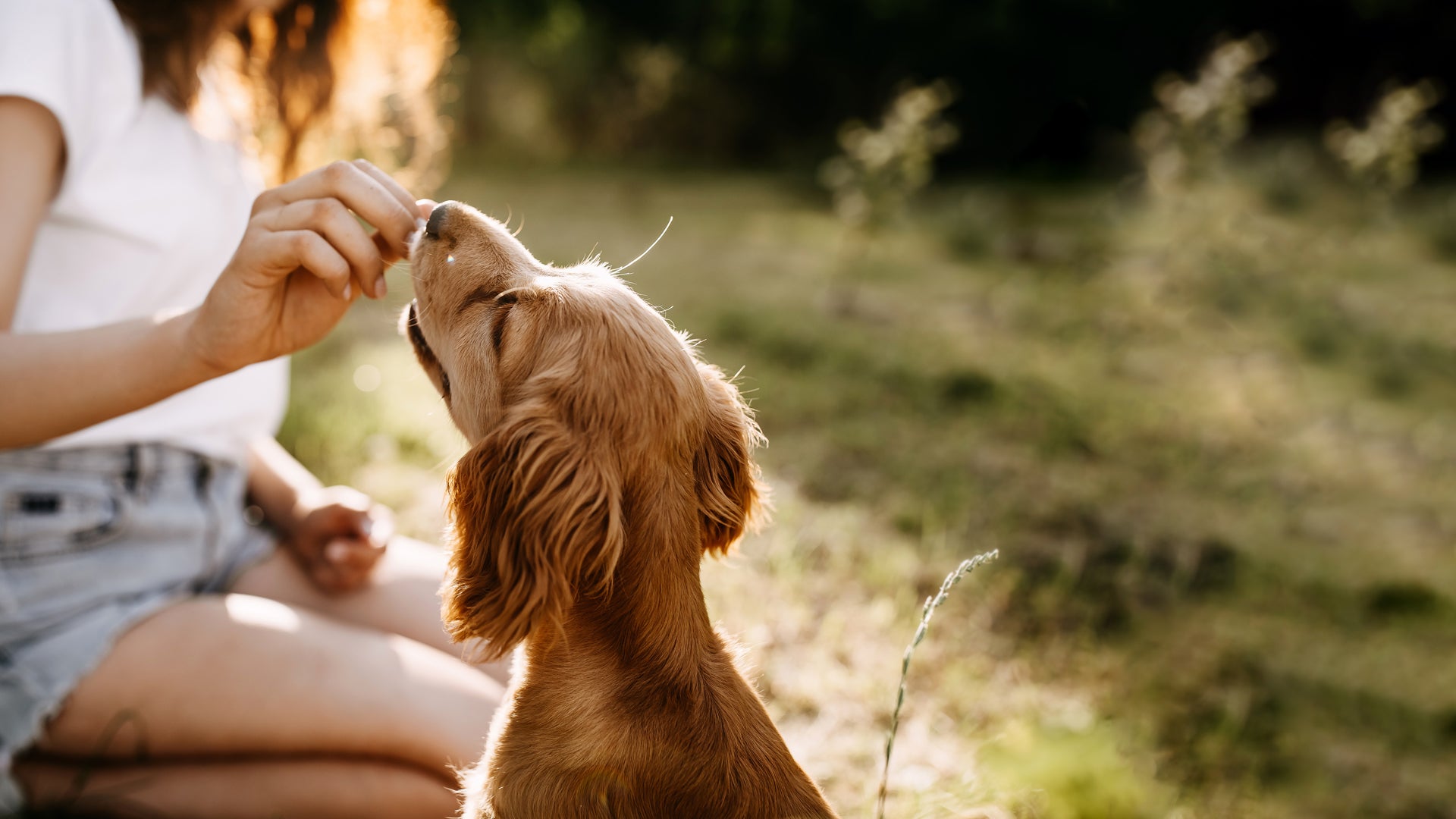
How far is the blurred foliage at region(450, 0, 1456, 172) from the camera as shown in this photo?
13.1 m

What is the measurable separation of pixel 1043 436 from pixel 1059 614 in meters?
1.95

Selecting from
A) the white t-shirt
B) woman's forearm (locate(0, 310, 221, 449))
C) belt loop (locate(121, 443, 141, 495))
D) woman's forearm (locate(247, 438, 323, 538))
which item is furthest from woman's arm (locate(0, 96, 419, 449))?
woman's forearm (locate(247, 438, 323, 538))

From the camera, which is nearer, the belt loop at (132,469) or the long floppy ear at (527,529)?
the long floppy ear at (527,529)

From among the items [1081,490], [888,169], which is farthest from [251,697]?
[888,169]

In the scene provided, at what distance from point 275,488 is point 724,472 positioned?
153 centimetres

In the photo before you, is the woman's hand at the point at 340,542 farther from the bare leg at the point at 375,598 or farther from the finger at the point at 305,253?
the finger at the point at 305,253

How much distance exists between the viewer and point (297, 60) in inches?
117

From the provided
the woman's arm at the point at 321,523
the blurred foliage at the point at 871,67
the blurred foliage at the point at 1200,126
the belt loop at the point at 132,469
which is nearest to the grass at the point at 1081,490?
the blurred foliage at the point at 1200,126

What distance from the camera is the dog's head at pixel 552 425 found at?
1.67m

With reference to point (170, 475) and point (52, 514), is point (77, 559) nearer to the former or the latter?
point (52, 514)

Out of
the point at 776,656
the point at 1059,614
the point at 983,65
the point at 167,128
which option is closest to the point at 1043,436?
the point at 1059,614

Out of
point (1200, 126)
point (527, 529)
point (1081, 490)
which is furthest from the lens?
point (1200, 126)

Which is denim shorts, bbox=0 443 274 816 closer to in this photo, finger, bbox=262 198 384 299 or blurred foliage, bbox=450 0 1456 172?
finger, bbox=262 198 384 299

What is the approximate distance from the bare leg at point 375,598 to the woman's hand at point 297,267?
843mm
